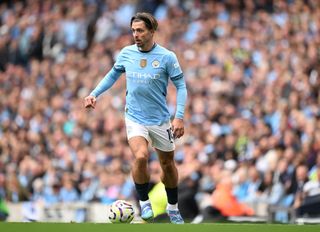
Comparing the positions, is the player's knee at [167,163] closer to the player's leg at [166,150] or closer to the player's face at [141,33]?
the player's leg at [166,150]

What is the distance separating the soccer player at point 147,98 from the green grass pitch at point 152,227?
67.5 inches

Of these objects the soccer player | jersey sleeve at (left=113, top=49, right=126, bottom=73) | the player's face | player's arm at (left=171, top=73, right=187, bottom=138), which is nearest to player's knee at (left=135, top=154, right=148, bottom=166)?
the soccer player

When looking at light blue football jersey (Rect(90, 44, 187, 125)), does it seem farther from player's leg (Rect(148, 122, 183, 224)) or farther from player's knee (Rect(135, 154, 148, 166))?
player's knee (Rect(135, 154, 148, 166))

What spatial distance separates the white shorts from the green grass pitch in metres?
1.92

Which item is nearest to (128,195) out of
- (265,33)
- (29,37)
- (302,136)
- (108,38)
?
(302,136)

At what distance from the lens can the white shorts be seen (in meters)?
11.4

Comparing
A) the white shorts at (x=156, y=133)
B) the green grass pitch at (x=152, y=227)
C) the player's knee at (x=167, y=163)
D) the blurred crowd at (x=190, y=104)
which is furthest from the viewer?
the blurred crowd at (x=190, y=104)

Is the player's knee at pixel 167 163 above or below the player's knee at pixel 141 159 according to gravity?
below

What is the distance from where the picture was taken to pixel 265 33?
21.1 meters

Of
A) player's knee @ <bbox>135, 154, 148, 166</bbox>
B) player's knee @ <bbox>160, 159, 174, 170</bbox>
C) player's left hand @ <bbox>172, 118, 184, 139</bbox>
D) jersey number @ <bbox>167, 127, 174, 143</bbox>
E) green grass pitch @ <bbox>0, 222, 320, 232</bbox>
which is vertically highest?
player's left hand @ <bbox>172, 118, 184, 139</bbox>

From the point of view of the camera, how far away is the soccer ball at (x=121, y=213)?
11.4 meters

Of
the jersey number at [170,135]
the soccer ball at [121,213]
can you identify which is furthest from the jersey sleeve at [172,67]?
the soccer ball at [121,213]

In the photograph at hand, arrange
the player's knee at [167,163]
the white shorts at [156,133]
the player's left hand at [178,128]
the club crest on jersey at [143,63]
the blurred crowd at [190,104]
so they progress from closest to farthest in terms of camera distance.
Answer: the player's left hand at [178,128], the club crest on jersey at [143,63], the white shorts at [156,133], the player's knee at [167,163], the blurred crowd at [190,104]

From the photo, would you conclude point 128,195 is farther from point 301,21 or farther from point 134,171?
point 134,171
